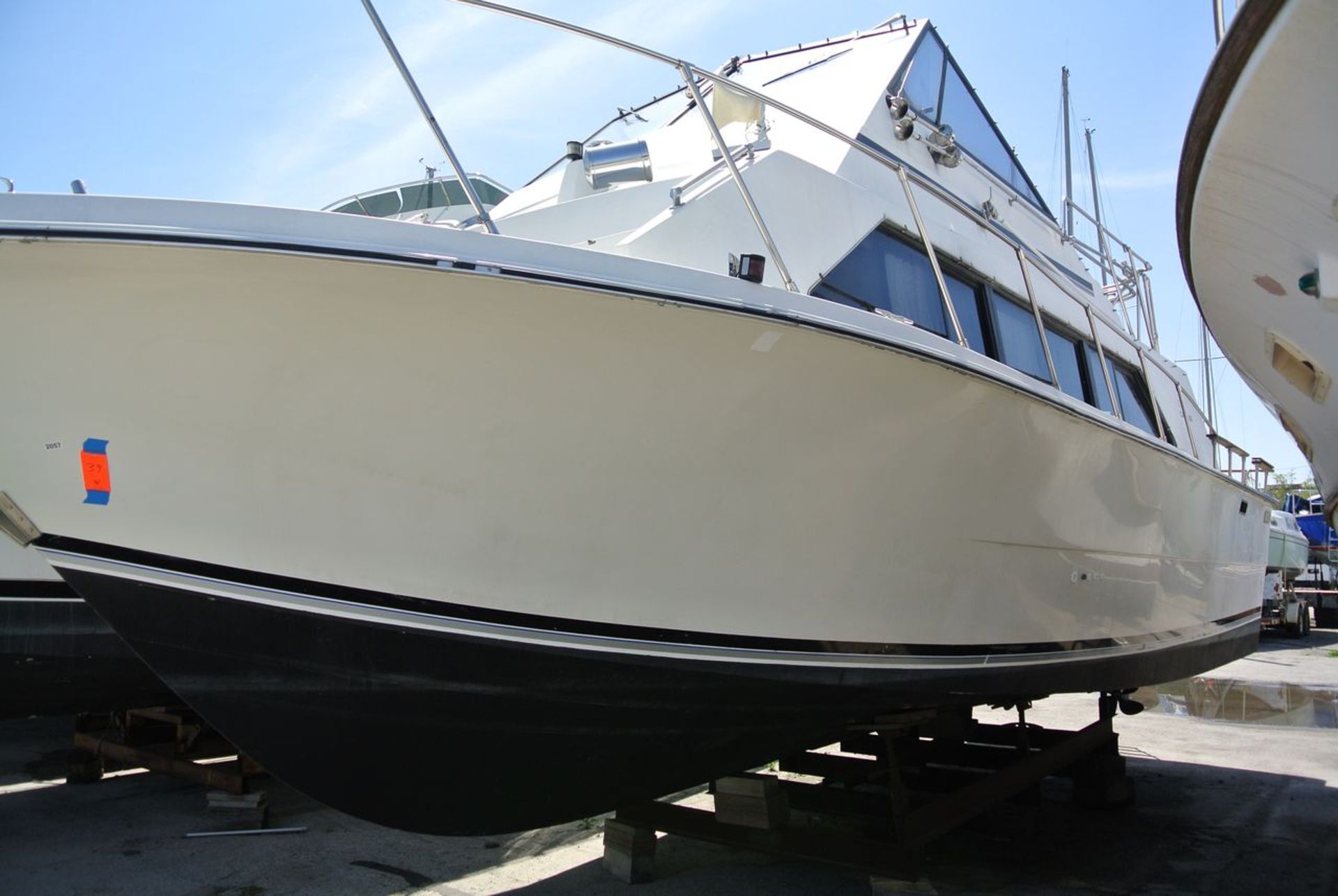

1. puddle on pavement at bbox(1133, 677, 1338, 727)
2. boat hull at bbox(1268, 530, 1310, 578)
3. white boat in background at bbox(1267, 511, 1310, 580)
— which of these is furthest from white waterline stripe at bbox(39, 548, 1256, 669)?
white boat in background at bbox(1267, 511, 1310, 580)

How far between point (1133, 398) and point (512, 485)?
14.6ft

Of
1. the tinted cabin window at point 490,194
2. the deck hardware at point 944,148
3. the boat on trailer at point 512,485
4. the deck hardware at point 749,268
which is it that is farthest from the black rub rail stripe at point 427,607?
the tinted cabin window at point 490,194

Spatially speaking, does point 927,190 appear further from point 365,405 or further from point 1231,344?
point 365,405

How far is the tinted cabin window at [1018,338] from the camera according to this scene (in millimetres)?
4102

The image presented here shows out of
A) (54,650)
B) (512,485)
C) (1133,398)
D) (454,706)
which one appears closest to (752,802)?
(454,706)

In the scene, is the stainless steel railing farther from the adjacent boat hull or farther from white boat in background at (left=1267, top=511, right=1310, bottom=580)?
white boat in background at (left=1267, top=511, right=1310, bottom=580)

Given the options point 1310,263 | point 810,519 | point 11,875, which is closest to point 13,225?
point 810,519

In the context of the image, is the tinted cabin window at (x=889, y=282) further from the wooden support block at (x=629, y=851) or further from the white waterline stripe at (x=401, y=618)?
the wooden support block at (x=629, y=851)

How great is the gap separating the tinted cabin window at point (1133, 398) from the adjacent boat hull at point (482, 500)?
8.91 feet

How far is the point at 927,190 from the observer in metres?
4.25

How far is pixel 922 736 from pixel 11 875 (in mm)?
4190

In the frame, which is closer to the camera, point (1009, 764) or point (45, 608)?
point (45, 608)

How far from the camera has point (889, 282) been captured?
3574 millimetres

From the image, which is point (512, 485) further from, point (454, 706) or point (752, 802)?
point (752, 802)
